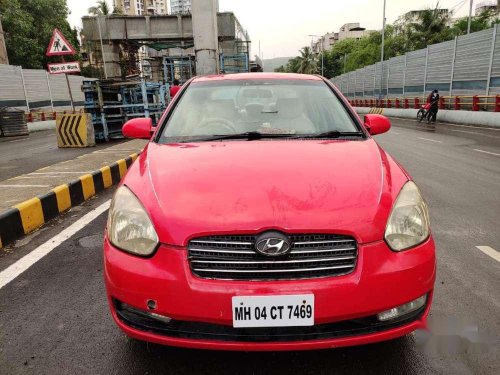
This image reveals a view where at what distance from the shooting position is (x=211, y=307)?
175 centimetres

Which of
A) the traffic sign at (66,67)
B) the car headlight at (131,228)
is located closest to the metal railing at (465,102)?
the traffic sign at (66,67)

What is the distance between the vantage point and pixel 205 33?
14.0 meters

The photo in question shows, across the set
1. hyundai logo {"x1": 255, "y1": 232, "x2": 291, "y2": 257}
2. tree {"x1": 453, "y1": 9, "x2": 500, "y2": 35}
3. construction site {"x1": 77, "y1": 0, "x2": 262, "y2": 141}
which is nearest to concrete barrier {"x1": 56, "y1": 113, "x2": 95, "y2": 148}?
construction site {"x1": 77, "y1": 0, "x2": 262, "y2": 141}

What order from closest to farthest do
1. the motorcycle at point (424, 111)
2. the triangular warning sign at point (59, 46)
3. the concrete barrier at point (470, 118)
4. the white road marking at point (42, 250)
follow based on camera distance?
1. the white road marking at point (42, 250)
2. the triangular warning sign at point (59, 46)
3. the concrete barrier at point (470, 118)
4. the motorcycle at point (424, 111)

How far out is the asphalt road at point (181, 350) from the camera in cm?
207

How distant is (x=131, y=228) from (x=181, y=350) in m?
0.70

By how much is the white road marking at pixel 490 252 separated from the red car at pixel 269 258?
1.76m

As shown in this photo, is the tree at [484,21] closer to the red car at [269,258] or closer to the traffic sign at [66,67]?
the traffic sign at [66,67]

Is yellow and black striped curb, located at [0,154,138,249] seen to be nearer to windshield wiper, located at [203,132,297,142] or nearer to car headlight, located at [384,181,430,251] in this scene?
windshield wiper, located at [203,132,297,142]

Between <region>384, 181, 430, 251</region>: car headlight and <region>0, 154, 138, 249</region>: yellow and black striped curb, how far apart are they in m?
3.61

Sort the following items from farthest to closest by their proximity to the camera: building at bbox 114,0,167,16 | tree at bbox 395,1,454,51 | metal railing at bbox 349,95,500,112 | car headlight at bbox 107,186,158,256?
1. building at bbox 114,0,167,16
2. tree at bbox 395,1,454,51
3. metal railing at bbox 349,95,500,112
4. car headlight at bbox 107,186,158,256

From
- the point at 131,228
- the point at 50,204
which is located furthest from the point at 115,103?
the point at 131,228

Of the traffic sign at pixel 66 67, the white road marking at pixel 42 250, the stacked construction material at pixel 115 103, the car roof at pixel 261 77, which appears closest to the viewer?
the white road marking at pixel 42 250

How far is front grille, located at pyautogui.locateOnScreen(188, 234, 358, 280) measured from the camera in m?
1.80
